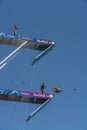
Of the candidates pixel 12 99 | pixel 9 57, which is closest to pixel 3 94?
pixel 12 99

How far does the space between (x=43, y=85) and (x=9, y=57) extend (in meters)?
4.26

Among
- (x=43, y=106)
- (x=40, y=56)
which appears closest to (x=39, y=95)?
(x=43, y=106)

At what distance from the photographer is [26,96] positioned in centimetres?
4594

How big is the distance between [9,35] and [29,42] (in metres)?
2.16

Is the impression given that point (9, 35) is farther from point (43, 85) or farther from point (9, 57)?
point (43, 85)

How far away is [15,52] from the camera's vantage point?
4781 cm

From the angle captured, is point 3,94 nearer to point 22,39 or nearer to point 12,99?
point 12,99

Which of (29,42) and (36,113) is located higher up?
(29,42)

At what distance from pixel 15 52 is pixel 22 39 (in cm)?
139

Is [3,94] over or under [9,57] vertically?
under

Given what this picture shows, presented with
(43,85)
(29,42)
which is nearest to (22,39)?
(29,42)

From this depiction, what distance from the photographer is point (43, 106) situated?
150 ft

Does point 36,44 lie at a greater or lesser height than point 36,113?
greater

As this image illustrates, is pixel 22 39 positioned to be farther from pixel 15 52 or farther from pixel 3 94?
pixel 3 94
